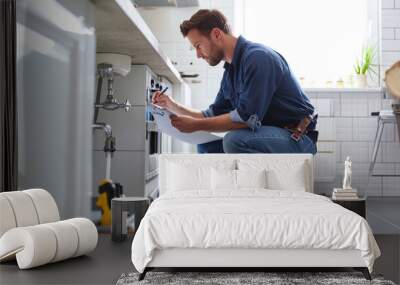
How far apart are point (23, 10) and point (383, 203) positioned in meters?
5.20

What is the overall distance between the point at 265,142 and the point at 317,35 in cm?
323

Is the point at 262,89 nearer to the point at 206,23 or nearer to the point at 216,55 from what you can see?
the point at 216,55

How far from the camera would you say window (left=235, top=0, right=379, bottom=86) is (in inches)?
326

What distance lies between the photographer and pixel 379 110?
7.96m

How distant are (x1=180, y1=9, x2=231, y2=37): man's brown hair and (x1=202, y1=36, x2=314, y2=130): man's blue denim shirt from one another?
1.62ft

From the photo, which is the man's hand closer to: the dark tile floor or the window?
the dark tile floor

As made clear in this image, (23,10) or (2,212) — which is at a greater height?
(23,10)

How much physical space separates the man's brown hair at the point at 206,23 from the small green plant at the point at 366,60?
8.24ft

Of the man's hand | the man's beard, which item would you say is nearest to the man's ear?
the man's beard

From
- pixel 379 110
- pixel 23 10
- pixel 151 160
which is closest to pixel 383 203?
pixel 379 110

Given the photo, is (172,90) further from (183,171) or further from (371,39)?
(183,171)

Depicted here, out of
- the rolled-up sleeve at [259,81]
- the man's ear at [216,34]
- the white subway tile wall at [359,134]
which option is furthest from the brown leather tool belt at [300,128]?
the white subway tile wall at [359,134]

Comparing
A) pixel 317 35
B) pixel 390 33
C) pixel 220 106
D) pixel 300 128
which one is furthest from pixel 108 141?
pixel 390 33

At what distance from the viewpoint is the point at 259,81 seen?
5.45 meters
